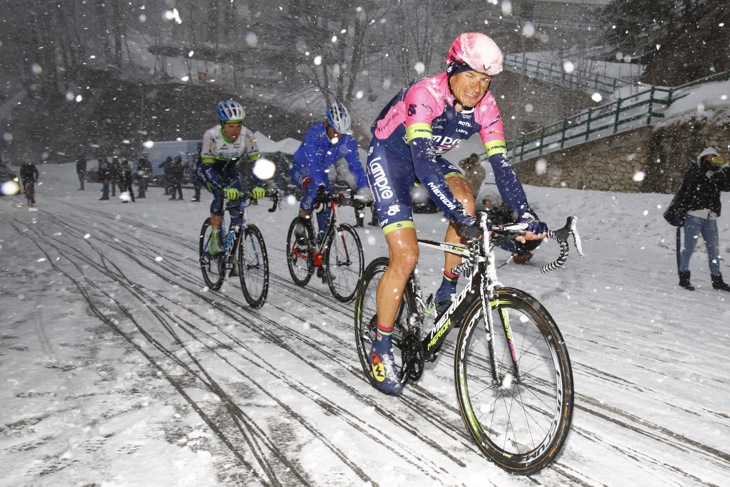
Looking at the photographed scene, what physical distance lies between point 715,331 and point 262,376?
5005 mm

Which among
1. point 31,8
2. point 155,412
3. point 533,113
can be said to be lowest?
point 155,412

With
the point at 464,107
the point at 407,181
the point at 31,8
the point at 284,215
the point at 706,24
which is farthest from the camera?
the point at 31,8

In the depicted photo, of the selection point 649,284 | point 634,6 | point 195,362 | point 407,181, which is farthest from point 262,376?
point 634,6

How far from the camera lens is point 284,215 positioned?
1764 cm

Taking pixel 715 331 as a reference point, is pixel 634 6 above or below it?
above

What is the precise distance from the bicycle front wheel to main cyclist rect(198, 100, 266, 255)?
160 inches

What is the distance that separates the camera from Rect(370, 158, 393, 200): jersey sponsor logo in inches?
139

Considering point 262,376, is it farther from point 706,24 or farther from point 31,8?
point 31,8

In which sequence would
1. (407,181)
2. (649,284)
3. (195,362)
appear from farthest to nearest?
1. (649,284)
2. (195,362)
3. (407,181)

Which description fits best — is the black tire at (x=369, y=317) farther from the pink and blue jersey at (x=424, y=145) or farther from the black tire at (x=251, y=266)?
the black tire at (x=251, y=266)

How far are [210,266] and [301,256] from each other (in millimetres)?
1285

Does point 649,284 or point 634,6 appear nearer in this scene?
point 649,284

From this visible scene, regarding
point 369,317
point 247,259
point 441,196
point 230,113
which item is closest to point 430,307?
point 369,317

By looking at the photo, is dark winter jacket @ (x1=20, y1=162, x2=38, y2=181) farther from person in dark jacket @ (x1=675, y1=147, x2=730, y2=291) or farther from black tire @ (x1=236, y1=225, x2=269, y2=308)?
person in dark jacket @ (x1=675, y1=147, x2=730, y2=291)
